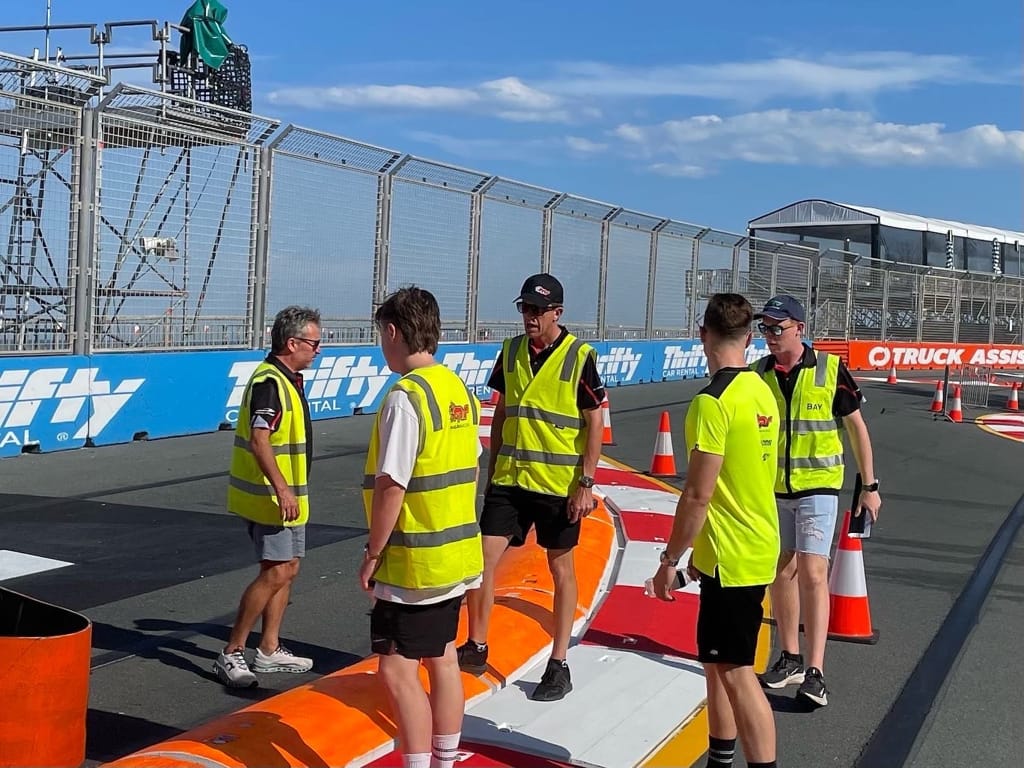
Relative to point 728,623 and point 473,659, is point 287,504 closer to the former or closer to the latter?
point 473,659

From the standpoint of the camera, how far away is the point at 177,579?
680 cm

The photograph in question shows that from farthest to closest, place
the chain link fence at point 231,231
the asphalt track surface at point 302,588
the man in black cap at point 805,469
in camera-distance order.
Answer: the chain link fence at point 231,231
the man in black cap at point 805,469
the asphalt track surface at point 302,588

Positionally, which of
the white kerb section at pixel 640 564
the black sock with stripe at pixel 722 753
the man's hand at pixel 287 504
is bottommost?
the white kerb section at pixel 640 564

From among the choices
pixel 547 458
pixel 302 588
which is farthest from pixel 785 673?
pixel 302 588

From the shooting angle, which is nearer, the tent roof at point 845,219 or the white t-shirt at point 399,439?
the white t-shirt at point 399,439

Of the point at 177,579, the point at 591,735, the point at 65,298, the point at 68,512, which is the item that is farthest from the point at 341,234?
the point at 591,735

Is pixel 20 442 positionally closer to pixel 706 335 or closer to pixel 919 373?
pixel 706 335

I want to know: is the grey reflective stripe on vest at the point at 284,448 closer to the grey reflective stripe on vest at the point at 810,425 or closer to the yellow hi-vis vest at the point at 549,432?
the yellow hi-vis vest at the point at 549,432

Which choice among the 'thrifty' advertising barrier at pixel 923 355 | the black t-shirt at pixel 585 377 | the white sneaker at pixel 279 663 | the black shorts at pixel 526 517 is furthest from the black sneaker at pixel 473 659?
the 'thrifty' advertising barrier at pixel 923 355

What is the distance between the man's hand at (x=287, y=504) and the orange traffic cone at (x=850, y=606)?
3.02 meters

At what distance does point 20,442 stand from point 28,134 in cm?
317

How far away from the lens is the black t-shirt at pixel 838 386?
5227mm

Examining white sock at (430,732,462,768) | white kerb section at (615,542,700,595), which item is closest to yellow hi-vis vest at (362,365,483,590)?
white sock at (430,732,462,768)

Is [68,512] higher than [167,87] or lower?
lower
